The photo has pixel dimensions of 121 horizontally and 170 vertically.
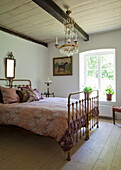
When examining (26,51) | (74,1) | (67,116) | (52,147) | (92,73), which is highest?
(74,1)

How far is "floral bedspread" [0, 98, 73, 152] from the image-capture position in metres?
2.03

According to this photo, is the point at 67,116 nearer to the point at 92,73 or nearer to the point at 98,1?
the point at 98,1

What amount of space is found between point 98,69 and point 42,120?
3348 mm

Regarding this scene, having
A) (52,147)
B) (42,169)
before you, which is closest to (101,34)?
(52,147)

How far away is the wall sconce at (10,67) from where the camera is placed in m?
3.93

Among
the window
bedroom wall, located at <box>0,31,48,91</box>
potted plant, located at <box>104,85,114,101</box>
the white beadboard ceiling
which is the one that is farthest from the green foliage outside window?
bedroom wall, located at <box>0,31,48,91</box>

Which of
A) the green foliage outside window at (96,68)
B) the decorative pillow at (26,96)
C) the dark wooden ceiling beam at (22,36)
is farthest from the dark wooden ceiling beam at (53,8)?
the green foliage outside window at (96,68)

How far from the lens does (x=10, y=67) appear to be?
4039 millimetres

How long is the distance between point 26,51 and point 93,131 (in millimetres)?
3184

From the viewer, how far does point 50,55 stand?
5.52m

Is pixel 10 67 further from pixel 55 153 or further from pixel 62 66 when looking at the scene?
pixel 55 153

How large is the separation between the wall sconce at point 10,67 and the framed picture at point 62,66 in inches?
67.6

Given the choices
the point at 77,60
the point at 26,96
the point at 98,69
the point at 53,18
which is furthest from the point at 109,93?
the point at 53,18

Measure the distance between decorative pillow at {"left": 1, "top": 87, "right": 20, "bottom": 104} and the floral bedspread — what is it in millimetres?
410
